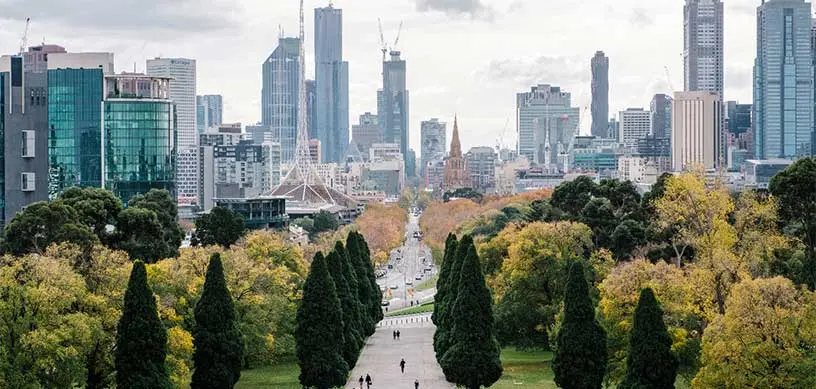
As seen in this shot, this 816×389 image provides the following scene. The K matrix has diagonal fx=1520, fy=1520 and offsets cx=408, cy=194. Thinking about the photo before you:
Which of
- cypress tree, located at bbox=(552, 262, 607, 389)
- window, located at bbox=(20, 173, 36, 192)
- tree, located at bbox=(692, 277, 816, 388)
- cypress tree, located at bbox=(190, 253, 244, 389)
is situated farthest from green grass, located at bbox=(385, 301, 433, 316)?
tree, located at bbox=(692, 277, 816, 388)

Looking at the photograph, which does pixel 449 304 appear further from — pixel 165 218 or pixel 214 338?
pixel 165 218

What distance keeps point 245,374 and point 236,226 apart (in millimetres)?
42353

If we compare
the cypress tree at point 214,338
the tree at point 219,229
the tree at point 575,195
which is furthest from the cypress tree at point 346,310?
the tree at point 219,229

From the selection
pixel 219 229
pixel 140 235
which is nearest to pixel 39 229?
pixel 140 235

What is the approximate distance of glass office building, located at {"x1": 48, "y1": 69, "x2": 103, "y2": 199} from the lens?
16975 centimetres

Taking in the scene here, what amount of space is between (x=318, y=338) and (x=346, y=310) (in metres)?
13.0

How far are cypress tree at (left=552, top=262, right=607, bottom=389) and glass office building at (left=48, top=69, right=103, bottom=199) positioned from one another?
349 ft

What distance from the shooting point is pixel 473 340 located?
2970 inches

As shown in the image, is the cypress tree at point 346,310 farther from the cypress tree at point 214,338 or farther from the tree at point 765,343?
the tree at point 765,343

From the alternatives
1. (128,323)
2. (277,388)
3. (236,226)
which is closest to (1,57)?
(236,226)

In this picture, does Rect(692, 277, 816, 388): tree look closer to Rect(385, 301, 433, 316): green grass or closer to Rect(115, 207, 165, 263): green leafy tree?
Rect(115, 207, 165, 263): green leafy tree

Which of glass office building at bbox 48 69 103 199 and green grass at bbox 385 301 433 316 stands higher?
glass office building at bbox 48 69 103 199

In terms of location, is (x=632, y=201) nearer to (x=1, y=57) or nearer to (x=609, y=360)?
(x=609, y=360)

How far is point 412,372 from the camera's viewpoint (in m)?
89.6
